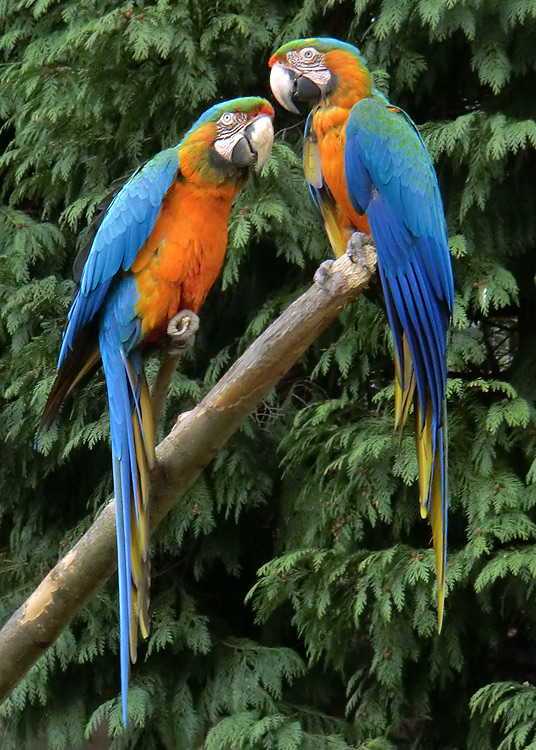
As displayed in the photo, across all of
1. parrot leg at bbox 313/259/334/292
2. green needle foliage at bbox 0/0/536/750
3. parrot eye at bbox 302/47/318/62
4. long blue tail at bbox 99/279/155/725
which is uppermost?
parrot eye at bbox 302/47/318/62

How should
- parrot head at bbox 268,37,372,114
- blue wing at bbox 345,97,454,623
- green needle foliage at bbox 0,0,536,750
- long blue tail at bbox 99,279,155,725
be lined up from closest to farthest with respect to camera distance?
long blue tail at bbox 99,279,155,725 < blue wing at bbox 345,97,454,623 < parrot head at bbox 268,37,372,114 < green needle foliage at bbox 0,0,536,750

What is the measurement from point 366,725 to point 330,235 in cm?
122

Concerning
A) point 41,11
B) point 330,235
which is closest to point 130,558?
point 330,235

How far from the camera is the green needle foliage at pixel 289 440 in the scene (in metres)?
2.13

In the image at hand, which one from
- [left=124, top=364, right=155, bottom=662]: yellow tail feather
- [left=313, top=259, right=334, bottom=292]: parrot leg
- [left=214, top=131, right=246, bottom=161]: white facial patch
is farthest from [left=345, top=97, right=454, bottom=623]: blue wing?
[left=124, top=364, right=155, bottom=662]: yellow tail feather

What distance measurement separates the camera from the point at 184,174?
1.53 metres

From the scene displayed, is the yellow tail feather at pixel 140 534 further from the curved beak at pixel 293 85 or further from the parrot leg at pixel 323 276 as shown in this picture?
the curved beak at pixel 293 85

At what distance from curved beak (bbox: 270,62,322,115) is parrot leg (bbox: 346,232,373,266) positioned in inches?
11.1

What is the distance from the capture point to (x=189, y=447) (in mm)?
1472

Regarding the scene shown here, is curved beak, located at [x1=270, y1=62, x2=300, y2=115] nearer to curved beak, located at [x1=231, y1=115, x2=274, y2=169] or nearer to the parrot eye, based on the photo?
the parrot eye

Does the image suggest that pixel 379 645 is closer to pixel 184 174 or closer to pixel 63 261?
pixel 184 174

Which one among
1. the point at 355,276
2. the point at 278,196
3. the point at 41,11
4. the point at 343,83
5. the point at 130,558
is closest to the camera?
the point at 130,558

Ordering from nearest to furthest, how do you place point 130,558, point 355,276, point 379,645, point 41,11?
1. point 130,558
2. point 355,276
3. point 379,645
4. point 41,11

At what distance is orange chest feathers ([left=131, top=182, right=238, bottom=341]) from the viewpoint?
150 centimetres
